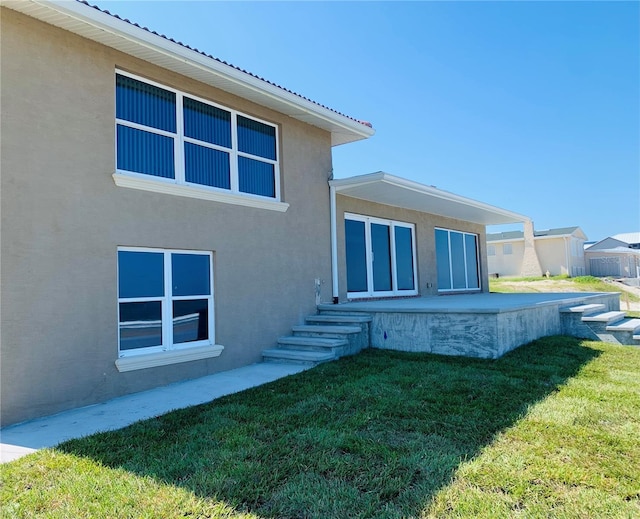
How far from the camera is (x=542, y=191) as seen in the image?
37625 millimetres

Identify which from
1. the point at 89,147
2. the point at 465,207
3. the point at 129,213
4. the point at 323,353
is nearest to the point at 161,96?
the point at 89,147

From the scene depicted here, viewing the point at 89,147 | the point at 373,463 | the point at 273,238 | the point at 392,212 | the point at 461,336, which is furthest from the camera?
the point at 392,212

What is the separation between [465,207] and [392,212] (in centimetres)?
226

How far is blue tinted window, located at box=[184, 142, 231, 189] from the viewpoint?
6.87 metres

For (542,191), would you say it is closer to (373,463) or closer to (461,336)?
(461,336)

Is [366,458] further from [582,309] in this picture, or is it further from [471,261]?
[471,261]

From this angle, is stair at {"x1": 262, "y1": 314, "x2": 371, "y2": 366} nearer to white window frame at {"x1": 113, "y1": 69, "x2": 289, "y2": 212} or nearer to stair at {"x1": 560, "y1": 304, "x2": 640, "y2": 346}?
white window frame at {"x1": 113, "y1": 69, "x2": 289, "y2": 212}

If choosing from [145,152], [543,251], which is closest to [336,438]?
[145,152]

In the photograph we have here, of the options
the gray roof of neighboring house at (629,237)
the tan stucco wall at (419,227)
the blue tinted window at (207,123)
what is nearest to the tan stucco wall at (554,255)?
the tan stucco wall at (419,227)

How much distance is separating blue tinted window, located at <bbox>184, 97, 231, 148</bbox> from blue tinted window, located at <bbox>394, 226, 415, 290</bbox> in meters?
5.81

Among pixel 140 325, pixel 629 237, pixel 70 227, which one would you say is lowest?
pixel 140 325

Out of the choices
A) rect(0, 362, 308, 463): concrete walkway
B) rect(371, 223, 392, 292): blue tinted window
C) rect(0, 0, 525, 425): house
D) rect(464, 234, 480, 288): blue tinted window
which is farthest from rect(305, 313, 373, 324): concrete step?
rect(464, 234, 480, 288): blue tinted window

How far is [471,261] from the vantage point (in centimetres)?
1537

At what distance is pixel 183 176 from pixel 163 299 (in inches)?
78.1
